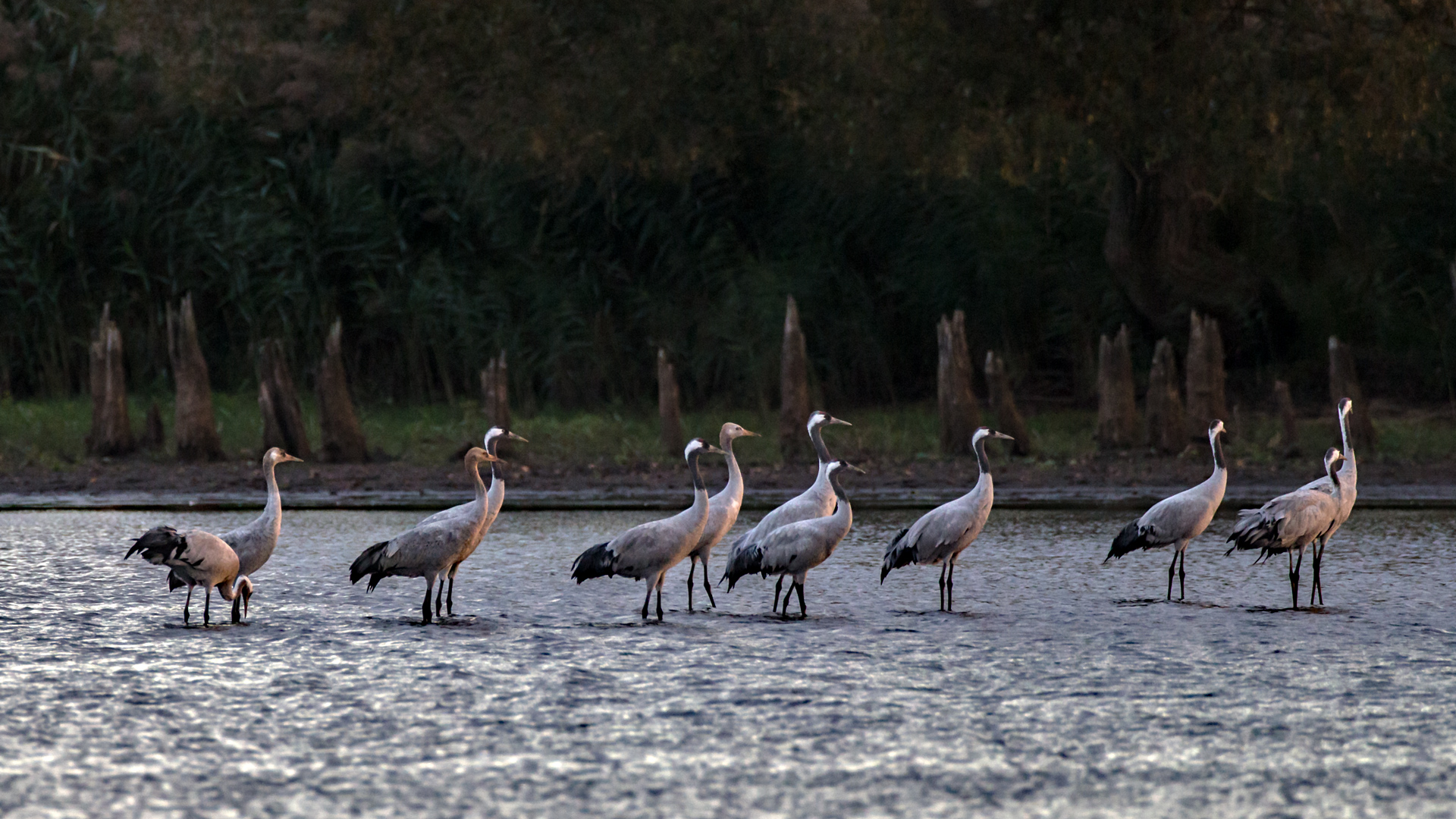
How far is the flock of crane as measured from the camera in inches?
410

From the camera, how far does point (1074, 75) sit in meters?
21.3

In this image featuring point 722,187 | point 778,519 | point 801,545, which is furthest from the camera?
point 722,187

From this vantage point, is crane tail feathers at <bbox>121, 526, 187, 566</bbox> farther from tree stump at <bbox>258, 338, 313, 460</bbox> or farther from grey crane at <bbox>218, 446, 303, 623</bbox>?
tree stump at <bbox>258, 338, 313, 460</bbox>

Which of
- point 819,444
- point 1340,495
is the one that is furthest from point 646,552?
point 1340,495

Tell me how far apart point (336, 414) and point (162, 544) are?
42.7 ft

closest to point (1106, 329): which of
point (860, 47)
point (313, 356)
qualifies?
point (860, 47)

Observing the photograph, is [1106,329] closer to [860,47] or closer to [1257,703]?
[860,47]

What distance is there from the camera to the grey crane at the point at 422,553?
34.2ft

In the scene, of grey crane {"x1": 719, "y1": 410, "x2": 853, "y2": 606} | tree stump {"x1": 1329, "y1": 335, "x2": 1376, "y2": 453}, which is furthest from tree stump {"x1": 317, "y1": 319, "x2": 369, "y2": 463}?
tree stump {"x1": 1329, "y1": 335, "x2": 1376, "y2": 453}

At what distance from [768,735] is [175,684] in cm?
282

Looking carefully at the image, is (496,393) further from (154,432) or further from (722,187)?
(722,187)

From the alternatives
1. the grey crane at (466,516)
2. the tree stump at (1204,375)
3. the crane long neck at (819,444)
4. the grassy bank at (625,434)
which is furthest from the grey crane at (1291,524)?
the tree stump at (1204,375)

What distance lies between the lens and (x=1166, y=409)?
877 inches

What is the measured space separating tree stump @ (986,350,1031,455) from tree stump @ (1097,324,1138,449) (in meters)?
0.97
